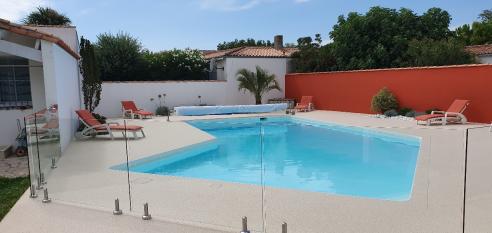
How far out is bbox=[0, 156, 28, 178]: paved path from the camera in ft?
28.4

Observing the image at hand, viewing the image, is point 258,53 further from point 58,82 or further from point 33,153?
point 33,153

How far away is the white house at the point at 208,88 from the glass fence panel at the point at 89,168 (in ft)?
28.1

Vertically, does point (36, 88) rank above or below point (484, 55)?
below

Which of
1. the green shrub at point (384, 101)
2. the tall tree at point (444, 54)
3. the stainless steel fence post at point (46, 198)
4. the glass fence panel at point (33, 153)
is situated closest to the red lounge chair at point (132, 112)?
the green shrub at point (384, 101)

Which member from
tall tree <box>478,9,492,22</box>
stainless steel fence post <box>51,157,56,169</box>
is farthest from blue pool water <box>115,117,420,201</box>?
tall tree <box>478,9,492,22</box>

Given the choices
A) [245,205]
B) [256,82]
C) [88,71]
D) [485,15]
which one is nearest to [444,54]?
[256,82]

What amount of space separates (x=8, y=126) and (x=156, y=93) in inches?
455

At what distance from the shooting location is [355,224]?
518 cm

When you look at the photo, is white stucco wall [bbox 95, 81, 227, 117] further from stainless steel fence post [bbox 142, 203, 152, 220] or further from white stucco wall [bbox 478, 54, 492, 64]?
stainless steel fence post [bbox 142, 203, 152, 220]

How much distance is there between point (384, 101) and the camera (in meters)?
18.6

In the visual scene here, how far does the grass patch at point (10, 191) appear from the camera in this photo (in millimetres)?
6246

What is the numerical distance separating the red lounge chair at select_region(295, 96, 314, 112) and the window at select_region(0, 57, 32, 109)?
13501 millimetres

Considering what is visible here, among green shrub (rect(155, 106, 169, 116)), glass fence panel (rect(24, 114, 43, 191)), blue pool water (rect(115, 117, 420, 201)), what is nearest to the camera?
glass fence panel (rect(24, 114, 43, 191))

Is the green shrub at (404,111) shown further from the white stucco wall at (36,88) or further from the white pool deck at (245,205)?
the white stucco wall at (36,88)
